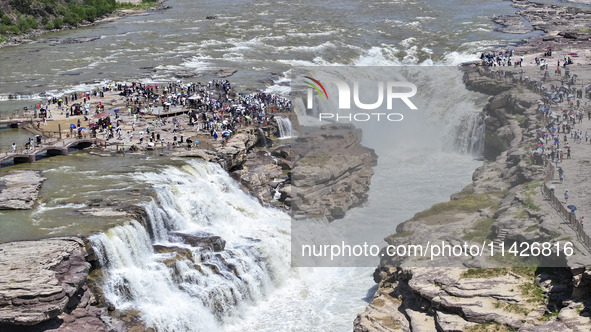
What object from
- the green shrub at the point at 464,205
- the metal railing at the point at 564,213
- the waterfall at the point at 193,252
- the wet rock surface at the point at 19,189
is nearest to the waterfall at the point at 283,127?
the waterfall at the point at 193,252

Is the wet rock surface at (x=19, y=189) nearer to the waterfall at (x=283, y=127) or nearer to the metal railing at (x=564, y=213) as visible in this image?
the waterfall at (x=283, y=127)

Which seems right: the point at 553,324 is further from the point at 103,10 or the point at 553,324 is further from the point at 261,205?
the point at 103,10

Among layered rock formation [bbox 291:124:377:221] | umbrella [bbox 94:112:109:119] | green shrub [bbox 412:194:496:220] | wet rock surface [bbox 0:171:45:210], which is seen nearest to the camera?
wet rock surface [bbox 0:171:45:210]

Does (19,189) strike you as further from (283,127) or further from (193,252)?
(283,127)

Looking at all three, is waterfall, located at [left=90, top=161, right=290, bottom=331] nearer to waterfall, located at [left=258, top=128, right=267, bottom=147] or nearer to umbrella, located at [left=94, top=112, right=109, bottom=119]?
waterfall, located at [left=258, top=128, right=267, bottom=147]

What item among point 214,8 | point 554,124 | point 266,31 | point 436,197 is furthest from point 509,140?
point 214,8

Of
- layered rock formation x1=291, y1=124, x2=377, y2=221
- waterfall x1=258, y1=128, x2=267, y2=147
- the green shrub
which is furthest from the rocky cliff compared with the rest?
waterfall x1=258, y1=128, x2=267, y2=147
